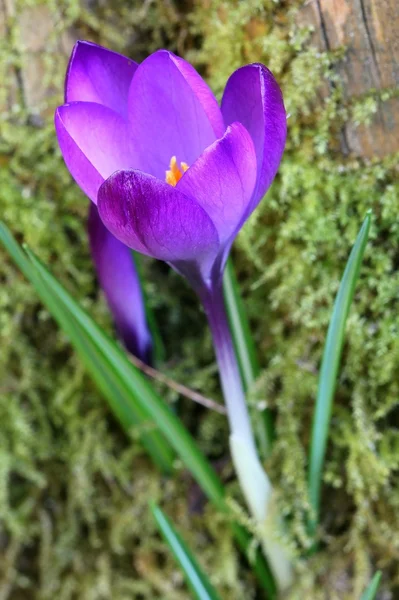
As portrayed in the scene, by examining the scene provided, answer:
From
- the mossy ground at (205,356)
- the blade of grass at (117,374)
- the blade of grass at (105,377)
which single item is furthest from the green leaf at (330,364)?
the blade of grass at (105,377)

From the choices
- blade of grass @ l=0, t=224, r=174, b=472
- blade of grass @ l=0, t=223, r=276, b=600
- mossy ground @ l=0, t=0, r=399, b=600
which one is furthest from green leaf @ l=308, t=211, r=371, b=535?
blade of grass @ l=0, t=224, r=174, b=472

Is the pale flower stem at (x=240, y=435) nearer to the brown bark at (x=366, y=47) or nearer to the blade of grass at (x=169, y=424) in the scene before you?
the blade of grass at (x=169, y=424)

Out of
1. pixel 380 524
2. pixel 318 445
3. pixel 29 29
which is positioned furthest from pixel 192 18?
pixel 380 524

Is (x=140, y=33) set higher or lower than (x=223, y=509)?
higher

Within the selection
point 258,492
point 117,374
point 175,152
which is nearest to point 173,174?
point 175,152

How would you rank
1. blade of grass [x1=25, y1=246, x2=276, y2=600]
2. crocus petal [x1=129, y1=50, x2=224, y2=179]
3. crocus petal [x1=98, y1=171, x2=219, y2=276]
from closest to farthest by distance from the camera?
crocus petal [x1=98, y1=171, x2=219, y2=276] < crocus petal [x1=129, y1=50, x2=224, y2=179] < blade of grass [x1=25, y1=246, x2=276, y2=600]

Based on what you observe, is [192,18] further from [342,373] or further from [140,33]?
[342,373]

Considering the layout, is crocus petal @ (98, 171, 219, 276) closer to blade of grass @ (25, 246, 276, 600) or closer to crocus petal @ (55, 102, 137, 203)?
crocus petal @ (55, 102, 137, 203)
